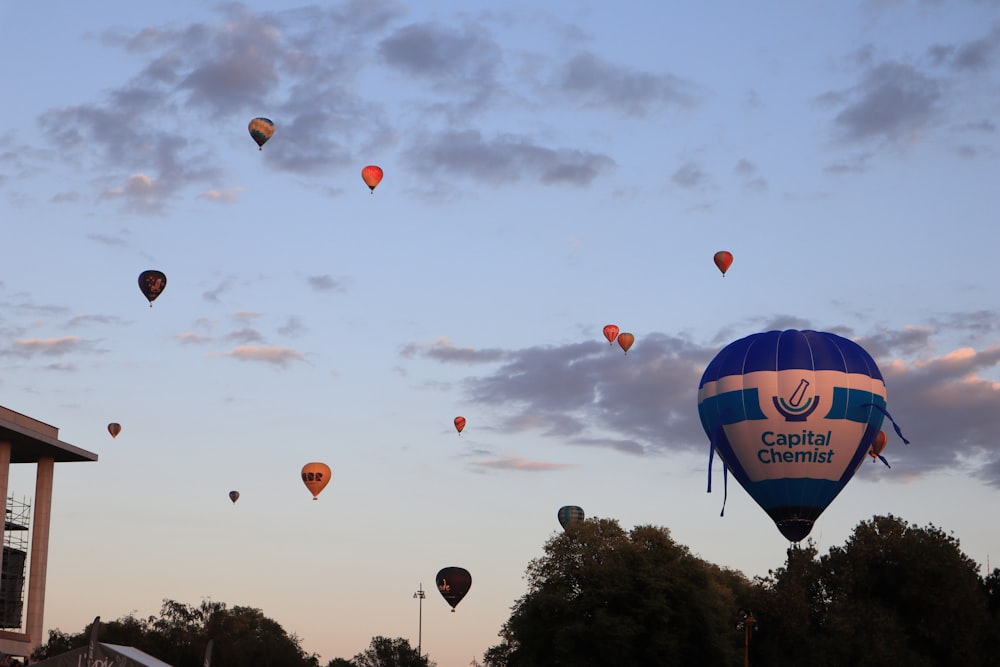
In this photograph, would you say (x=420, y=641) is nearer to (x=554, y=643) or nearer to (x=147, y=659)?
(x=554, y=643)

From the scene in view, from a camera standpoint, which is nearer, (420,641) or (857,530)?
(857,530)

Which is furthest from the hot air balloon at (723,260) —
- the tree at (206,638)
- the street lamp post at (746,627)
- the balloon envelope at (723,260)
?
the tree at (206,638)

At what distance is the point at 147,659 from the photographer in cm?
1841

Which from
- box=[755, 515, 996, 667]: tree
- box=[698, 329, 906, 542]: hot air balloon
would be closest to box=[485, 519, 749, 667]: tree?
box=[755, 515, 996, 667]: tree

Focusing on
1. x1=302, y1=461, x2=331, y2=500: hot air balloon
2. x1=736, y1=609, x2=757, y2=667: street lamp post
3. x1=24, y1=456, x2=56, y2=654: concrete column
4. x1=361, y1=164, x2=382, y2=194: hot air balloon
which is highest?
x1=361, y1=164, x2=382, y2=194: hot air balloon

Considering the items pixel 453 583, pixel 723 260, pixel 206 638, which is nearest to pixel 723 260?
pixel 723 260

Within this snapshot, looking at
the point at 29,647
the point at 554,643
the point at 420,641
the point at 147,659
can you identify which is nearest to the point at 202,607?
the point at 420,641

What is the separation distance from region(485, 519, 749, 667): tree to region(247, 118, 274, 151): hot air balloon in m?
31.7

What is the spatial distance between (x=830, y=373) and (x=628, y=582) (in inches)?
601

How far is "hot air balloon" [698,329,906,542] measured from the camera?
6781 cm

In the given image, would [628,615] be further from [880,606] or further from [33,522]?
[33,522]

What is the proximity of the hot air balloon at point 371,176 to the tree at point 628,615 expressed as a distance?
2716 centimetres

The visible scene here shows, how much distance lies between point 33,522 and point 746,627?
136ft

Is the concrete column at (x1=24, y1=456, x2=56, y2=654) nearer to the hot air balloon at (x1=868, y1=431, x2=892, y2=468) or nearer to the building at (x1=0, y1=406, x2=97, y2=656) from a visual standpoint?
the building at (x1=0, y1=406, x2=97, y2=656)
